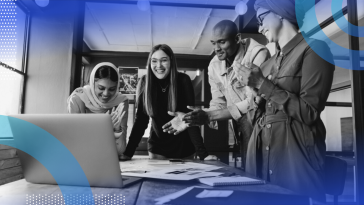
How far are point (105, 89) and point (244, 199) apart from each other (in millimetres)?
1557

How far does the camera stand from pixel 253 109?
4.84ft

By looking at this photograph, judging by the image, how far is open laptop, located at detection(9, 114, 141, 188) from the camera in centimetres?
59

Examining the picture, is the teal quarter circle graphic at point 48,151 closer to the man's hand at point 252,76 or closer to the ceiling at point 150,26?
the man's hand at point 252,76

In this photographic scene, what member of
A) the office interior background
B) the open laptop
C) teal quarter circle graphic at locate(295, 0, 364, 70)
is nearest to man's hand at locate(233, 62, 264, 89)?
teal quarter circle graphic at locate(295, 0, 364, 70)

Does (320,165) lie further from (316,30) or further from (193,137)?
(316,30)

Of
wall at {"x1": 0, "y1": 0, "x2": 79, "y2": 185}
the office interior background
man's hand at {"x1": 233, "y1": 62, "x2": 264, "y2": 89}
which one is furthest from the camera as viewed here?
wall at {"x1": 0, "y1": 0, "x2": 79, "y2": 185}

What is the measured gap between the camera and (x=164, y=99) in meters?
1.88

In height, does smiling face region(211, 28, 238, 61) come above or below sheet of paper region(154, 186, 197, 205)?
above

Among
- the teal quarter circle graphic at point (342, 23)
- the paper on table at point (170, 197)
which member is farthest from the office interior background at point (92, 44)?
the paper on table at point (170, 197)

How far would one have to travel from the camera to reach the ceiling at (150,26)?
2689 millimetres

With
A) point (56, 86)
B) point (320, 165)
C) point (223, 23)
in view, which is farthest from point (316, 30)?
point (56, 86)

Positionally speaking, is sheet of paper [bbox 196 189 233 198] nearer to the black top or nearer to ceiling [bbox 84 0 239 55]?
the black top

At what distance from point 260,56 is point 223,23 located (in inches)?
20.9

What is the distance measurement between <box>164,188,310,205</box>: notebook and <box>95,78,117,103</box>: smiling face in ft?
4.73
